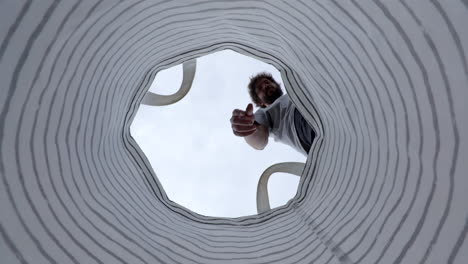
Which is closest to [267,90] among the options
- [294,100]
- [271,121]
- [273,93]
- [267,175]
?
[273,93]

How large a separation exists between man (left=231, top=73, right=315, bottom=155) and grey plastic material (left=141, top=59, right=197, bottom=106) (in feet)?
0.50

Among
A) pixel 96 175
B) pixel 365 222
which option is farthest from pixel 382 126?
pixel 96 175

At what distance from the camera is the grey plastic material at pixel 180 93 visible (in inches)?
39.9

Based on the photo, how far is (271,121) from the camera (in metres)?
1.13

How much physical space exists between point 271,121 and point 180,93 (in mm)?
273

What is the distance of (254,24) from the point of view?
0.71m

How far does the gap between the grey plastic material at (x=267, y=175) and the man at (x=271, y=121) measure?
0.19ft

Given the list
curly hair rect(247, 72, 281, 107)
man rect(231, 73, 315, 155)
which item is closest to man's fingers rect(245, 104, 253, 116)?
man rect(231, 73, 315, 155)

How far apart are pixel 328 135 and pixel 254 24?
270 mm

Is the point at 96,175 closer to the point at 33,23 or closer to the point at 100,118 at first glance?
the point at 100,118

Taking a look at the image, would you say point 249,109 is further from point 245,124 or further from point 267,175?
point 267,175

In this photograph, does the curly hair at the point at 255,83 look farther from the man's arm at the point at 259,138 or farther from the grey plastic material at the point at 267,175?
the grey plastic material at the point at 267,175

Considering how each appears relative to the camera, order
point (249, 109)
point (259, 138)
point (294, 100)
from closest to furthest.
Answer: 1. point (294, 100)
2. point (249, 109)
3. point (259, 138)

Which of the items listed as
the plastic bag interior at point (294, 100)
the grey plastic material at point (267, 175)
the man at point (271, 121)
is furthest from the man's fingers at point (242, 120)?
the plastic bag interior at point (294, 100)
